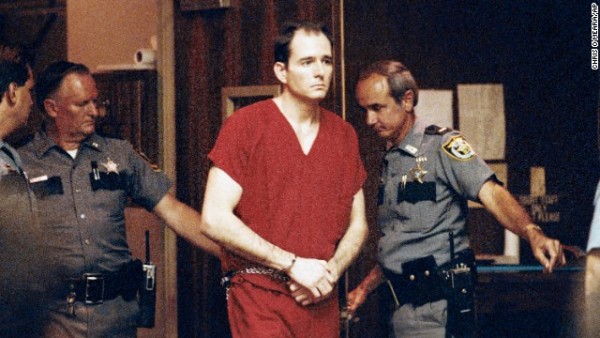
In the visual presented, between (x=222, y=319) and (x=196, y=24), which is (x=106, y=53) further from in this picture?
(x=222, y=319)

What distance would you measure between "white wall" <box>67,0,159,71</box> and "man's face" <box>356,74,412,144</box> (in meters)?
2.02

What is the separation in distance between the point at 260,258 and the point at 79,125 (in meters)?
1.29

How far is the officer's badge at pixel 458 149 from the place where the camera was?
3828 mm

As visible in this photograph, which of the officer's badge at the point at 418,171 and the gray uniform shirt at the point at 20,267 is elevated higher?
the officer's badge at the point at 418,171

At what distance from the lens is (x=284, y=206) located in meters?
3.33

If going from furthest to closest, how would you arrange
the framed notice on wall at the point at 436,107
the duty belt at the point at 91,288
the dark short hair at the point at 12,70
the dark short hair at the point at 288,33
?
the framed notice on wall at the point at 436,107
the duty belt at the point at 91,288
the dark short hair at the point at 12,70
the dark short hair at the point at 288,33

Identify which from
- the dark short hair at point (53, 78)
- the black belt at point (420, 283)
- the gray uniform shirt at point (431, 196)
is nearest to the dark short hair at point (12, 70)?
the dark short hair at point (53, 78)

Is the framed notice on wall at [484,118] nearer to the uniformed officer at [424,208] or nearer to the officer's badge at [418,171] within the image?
the uniformed officer at [424,208]

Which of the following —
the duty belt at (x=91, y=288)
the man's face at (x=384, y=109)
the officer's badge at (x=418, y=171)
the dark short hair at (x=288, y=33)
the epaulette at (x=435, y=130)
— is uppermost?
the dark short hair at (x=288, y=33)

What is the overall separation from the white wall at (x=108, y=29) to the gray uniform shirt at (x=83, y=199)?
5.66 feet

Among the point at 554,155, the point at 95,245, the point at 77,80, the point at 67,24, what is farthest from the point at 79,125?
the point at 554,155

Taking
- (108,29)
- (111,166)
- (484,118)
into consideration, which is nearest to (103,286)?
(111,166)

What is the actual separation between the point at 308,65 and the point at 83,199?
4.15ft

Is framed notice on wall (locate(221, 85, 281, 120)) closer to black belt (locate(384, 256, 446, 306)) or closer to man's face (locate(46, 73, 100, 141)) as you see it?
man's face (locate(46, 73, 100, 141))
